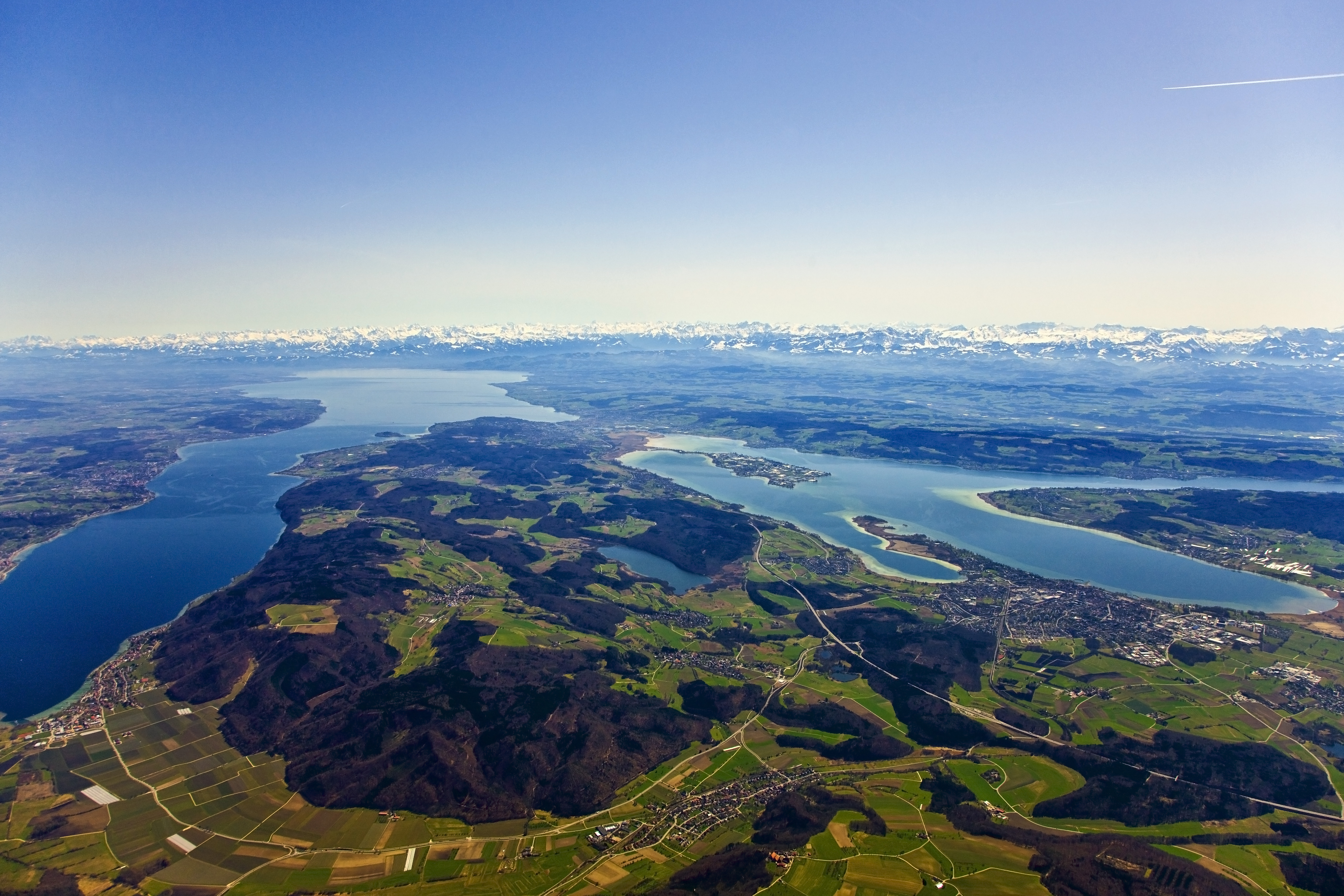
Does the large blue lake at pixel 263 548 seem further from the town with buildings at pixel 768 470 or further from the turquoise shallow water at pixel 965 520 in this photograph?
the town with buildings at pixel 768 470

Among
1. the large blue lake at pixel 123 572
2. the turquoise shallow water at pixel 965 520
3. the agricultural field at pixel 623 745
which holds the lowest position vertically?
the turquoise shallow water at pixel 965 520

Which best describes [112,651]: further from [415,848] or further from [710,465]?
[710,465]

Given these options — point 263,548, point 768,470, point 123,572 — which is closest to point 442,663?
point 263,548

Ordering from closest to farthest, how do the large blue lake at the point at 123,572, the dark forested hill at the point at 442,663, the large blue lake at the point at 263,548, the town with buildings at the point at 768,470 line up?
the dark forested hill at the point at 442,663 → the large blue lake at the point at 123,572 → the large blue lake at the point at 263,548 → the town with buildings at the point at 768,470

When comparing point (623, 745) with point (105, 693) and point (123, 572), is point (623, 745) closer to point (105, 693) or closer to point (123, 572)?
point (105, 693)

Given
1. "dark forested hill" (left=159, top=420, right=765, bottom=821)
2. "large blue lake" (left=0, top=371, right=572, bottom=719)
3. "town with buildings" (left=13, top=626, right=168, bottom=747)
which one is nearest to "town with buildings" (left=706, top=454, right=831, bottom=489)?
"dark forested hill" (left=159, top=420, right=765, bottom=821)

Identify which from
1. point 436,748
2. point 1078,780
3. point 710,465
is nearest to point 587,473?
point 710,465

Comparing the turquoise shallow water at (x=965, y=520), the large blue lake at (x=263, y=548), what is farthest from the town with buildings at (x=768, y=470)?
the large blue lake at (x=263, y=548)

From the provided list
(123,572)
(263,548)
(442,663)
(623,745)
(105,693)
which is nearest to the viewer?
(623,745)
